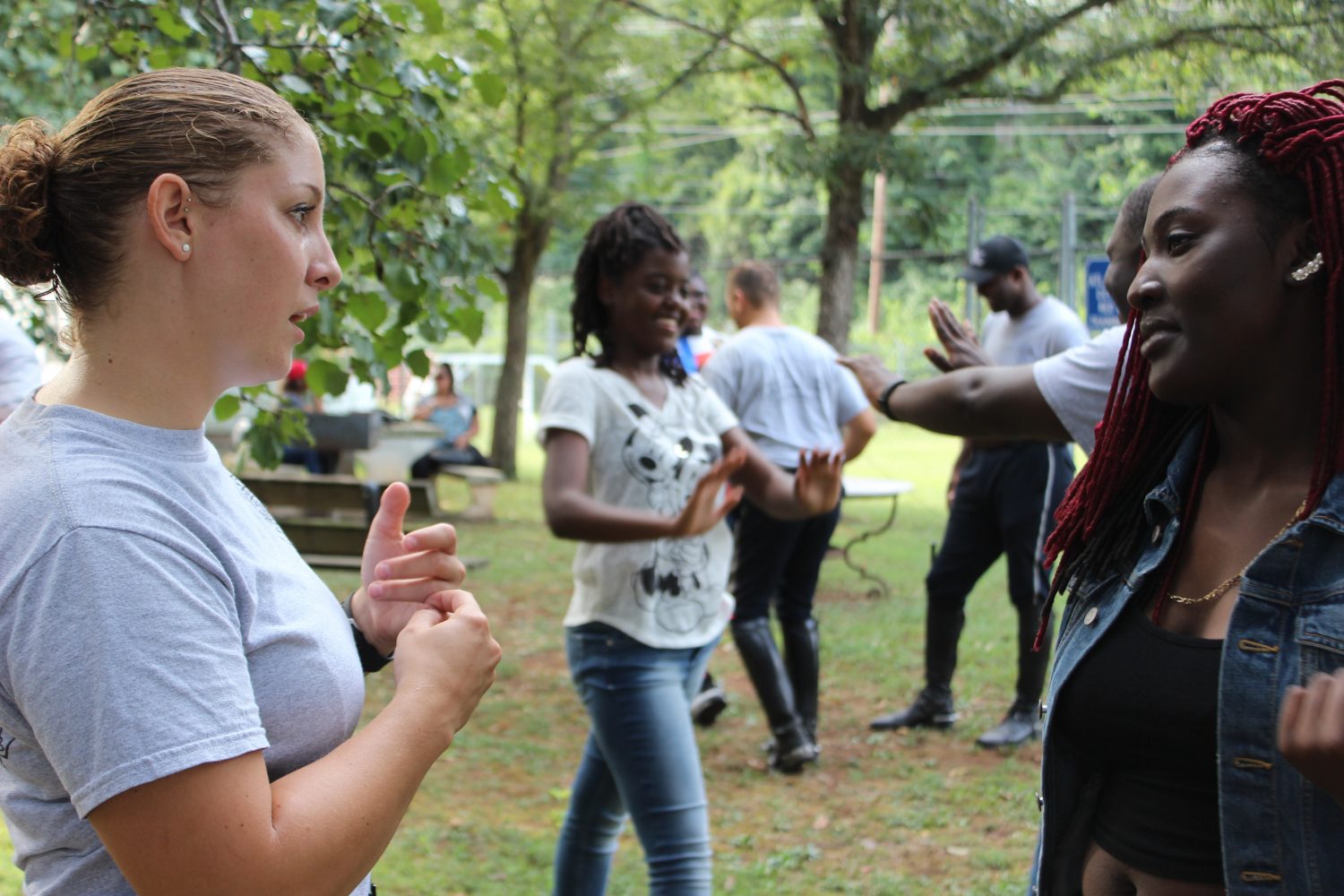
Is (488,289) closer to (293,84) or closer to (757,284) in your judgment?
(293,84)

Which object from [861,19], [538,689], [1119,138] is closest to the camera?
[538,689]

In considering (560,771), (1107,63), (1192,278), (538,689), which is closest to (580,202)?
(1107,63)

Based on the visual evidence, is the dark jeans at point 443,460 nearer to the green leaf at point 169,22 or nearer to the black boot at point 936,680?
the black boot at point 936,680

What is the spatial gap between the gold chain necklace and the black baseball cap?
15.3 feet

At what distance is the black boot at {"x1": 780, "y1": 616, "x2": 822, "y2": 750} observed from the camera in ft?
19.6

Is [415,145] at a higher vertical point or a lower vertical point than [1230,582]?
higher

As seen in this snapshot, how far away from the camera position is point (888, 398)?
3.03 metres

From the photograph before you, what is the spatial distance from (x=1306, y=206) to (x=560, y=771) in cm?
463

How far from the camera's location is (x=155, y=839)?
4.24ft

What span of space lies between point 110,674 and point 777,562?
4.70 m

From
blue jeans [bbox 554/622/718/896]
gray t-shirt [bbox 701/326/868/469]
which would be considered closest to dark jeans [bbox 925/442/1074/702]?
gray t-shirt [bbox 701/326/868/469]

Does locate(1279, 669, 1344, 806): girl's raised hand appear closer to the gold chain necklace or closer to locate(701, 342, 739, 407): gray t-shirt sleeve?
the gold chain necklace

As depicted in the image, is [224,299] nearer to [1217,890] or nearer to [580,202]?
[1217,890]

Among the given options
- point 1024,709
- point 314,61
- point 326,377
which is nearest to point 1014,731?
point 1024,709
